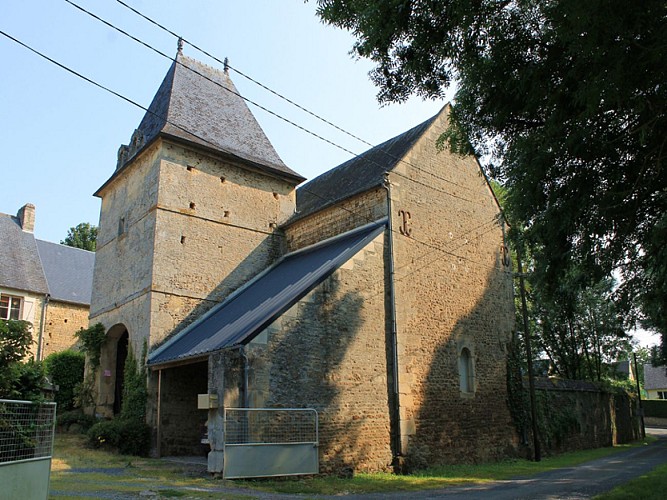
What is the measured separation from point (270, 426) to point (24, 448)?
5515 millimetres

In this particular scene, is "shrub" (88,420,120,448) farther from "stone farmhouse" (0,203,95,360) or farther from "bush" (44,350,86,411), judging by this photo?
"stone farmhouse" (0,203,95,360)

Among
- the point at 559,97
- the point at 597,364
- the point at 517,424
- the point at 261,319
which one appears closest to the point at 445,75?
the point at 559,97

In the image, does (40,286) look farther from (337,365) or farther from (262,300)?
(337,365)

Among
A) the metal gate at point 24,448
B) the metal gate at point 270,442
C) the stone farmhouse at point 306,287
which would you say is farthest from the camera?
the stone farmhouse at point 306,287

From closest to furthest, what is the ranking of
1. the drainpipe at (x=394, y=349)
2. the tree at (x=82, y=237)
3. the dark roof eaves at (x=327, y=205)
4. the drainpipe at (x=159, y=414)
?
1. the drainpipe at (x=394, y=349)
2. the drainpipe at (x=159, y=414)
3. the dark roof eaves at (x=327, y=205)
4. the tree at (x=82, y=237)

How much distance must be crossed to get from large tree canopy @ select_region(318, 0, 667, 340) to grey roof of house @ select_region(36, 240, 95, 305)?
1054 inches

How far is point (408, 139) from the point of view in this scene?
59.9 feet

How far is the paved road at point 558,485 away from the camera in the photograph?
973 centimetres

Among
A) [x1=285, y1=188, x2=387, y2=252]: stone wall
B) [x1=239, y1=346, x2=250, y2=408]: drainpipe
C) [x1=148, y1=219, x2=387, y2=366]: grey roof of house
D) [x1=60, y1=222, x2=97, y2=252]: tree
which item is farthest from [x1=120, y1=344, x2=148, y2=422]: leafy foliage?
[x1=60, y1=222, x2=97, y2=252]: tree

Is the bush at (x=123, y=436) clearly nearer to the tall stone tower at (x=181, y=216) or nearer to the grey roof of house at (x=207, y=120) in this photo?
the tall stone tower at (x=181, y=216)

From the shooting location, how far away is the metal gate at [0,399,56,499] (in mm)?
6238

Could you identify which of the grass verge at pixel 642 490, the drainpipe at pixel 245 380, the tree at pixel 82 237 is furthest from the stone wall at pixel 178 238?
the tree at pixel 82 237

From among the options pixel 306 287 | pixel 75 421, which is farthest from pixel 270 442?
pixel 75 421

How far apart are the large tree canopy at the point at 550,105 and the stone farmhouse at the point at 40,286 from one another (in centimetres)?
2522
